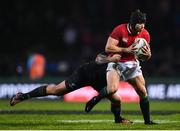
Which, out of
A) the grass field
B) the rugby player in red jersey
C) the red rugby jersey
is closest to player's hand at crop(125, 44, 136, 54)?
the rugby player in red jersey

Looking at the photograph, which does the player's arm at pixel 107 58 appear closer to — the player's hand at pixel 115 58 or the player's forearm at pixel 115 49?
the player's hand at pixel 115 58

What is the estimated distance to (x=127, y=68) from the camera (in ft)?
46.0

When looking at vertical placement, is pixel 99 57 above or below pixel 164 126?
above

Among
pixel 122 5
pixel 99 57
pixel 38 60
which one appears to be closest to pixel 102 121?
pixel 99 57

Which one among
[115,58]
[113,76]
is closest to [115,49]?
[115,58]

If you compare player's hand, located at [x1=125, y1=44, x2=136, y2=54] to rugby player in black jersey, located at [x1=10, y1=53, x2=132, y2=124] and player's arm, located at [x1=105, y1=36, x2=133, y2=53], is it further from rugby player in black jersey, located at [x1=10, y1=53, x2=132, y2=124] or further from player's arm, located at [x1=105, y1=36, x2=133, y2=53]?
rugby player in black jersey, located at [x1=10, y1=53, x2=132, y2=124]

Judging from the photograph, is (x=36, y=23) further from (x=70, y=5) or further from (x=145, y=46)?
(x=145, y=46)

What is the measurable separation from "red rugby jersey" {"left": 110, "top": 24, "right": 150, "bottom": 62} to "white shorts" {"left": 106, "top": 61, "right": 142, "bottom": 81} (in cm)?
9

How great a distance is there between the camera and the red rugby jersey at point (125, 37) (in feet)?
45.6

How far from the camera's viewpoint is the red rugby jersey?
45.6 ft

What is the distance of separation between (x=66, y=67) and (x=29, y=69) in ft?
4.47

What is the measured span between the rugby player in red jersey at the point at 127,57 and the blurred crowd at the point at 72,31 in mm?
12240

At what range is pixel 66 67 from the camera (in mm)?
26812

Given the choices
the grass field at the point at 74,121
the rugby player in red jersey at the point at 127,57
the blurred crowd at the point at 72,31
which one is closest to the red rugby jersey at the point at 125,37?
the rugby player in red jersey at the point at 127,57
